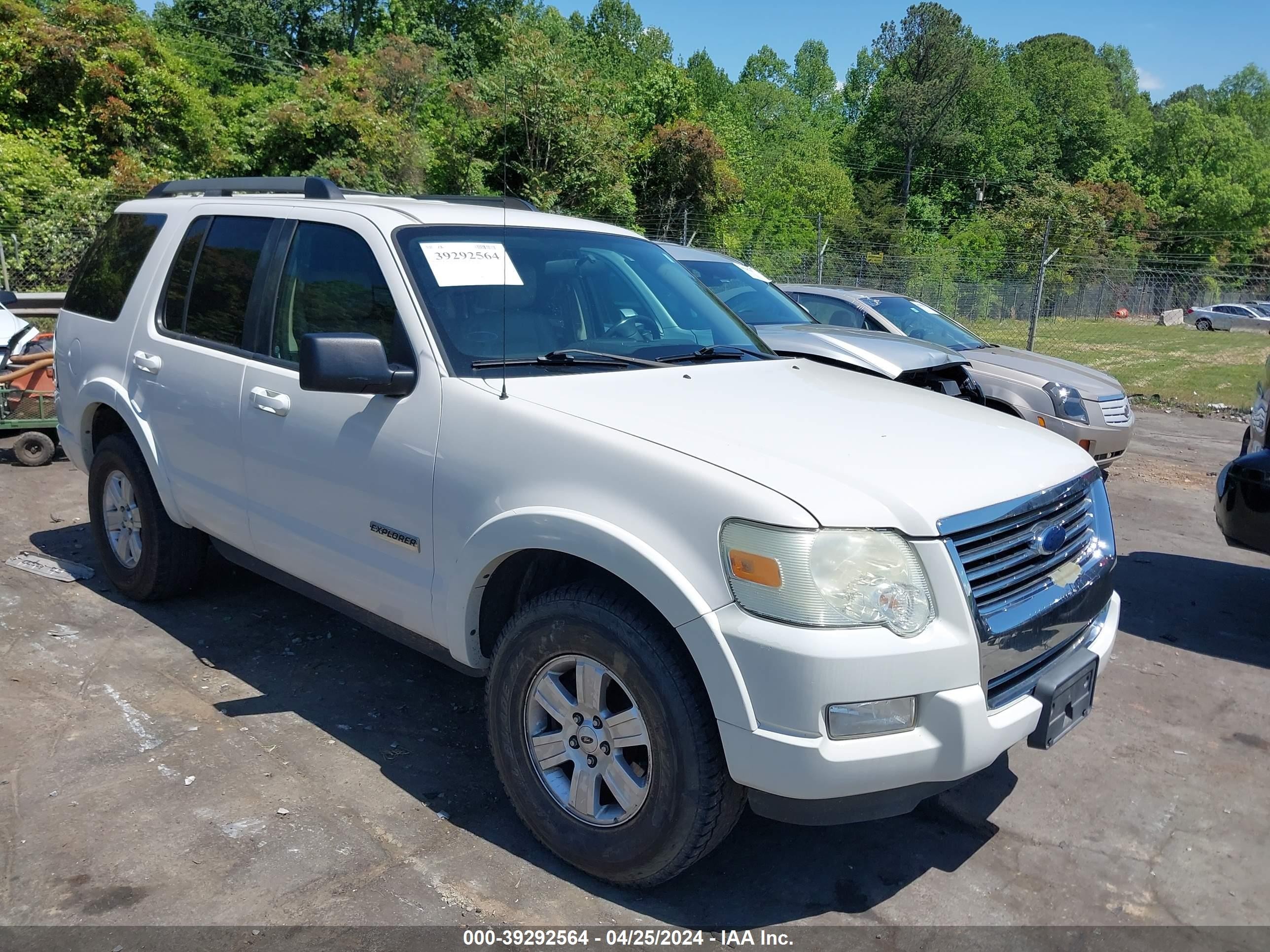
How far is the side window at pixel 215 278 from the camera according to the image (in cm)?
417

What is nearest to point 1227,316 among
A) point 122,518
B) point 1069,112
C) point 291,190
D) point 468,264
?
point 1069,112

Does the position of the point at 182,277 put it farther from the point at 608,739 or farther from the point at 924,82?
the point at 924,82

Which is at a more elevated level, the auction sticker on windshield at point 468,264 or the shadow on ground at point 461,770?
the auction sticker on windshield at point 468,264

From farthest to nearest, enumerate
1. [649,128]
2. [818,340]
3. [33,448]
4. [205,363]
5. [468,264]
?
[649,128], [33,448], [818,340], [205,363], [468,264]

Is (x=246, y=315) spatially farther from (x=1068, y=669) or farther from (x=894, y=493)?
(x=1068, y=669)

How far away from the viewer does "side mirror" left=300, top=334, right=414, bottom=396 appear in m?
3.08

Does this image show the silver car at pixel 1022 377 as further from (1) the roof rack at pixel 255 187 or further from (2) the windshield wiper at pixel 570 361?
(1) the roof rack at pixel 255 187

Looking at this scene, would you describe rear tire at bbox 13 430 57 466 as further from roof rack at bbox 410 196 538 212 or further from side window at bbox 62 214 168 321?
roof rack at bbox 410 196 538 212

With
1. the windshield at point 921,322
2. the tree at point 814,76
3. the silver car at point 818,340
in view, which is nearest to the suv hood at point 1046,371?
the windshield at point 921,322

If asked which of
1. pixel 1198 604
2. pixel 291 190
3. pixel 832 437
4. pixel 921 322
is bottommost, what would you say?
pixel 1198 604

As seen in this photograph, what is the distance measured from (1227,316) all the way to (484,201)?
52.6m

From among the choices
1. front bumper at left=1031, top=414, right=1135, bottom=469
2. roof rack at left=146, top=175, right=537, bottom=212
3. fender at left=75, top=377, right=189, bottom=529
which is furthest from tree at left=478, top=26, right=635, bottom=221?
fender at left=75, top=377, right=189, bottom=529

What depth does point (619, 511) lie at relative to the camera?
8.90ft

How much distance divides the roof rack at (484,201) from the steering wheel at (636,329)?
2.62 feet
